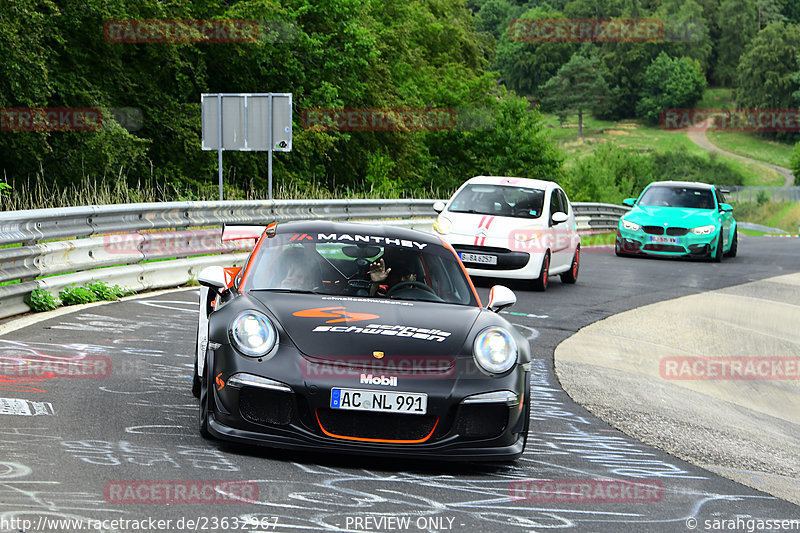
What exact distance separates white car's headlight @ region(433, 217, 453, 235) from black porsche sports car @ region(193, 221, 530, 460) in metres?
9.30

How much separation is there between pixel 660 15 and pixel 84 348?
636 ft

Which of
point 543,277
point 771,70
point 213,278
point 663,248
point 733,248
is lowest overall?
point 733,248

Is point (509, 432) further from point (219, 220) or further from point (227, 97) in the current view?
point (227, 97)

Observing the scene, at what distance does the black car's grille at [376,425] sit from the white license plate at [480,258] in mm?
9860

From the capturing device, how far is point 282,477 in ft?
16.8

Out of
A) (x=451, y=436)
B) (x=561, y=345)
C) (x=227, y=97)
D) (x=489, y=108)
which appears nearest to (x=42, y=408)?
(x=451, y=436)

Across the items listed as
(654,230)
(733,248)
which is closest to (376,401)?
(654,230)

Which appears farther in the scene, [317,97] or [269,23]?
[317,97]

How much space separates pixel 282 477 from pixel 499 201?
11402 mm

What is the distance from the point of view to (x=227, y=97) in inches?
880

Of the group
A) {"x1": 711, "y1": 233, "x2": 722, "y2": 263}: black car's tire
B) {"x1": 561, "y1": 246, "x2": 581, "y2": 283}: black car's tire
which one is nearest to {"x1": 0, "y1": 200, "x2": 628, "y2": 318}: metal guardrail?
{"x1": 561, "y1": 246, "x2": 581, "y2": 283}: black car's tire

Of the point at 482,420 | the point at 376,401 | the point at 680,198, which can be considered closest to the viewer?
→ the point at 376,401

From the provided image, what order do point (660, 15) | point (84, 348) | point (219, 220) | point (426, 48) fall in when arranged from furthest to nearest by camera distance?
1. point (660, 15)
2. point (426, 48)
3. point (219, 220)
4. point (84, 348)

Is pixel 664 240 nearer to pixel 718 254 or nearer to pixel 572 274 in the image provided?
pixel 718 254
